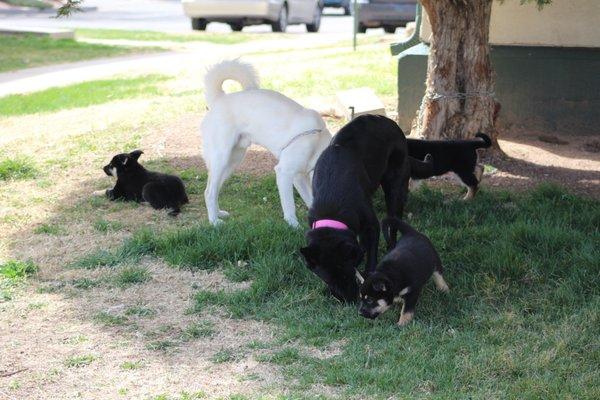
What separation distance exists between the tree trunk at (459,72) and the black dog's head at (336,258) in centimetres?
379

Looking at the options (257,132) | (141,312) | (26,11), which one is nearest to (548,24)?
(257,132)

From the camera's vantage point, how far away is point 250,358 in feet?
16.1

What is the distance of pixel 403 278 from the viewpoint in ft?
16.9

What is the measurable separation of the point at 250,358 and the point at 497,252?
206 centimetres

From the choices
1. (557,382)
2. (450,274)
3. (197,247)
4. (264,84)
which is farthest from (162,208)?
(264,84)

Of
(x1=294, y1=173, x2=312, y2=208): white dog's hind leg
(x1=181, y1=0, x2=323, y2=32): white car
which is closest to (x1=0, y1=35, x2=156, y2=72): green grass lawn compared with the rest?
(x1=181, y1=0, x2=323, y2=32): white car

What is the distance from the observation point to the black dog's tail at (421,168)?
7.57 m

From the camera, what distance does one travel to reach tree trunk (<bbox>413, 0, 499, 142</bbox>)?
28.3 feet

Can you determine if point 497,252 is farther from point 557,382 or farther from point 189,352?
point 189,352

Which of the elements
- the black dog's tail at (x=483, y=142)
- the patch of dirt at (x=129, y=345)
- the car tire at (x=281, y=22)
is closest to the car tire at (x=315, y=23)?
the car tire at (x=281, y=22)

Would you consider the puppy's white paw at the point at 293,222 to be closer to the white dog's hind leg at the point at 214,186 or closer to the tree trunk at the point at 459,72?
the white dog's hind leg at the point at 214,186

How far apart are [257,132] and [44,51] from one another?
45.4 feet

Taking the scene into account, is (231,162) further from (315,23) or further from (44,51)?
(315,23)

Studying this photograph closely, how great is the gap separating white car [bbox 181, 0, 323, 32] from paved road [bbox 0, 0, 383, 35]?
83 cm
